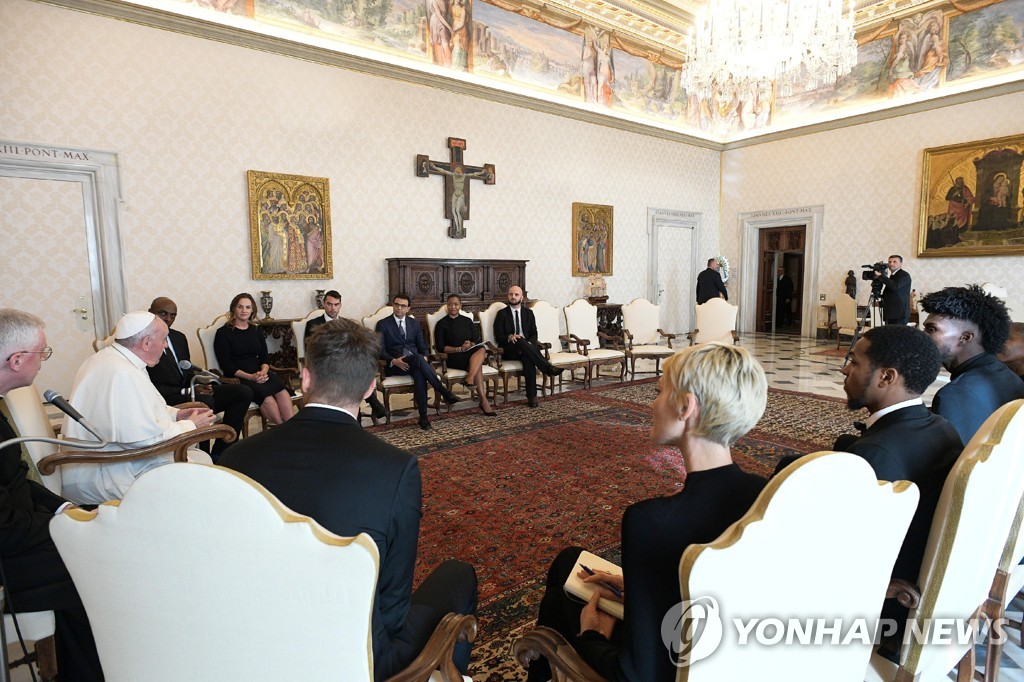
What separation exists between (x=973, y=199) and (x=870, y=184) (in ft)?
6.25

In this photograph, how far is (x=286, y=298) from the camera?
8344 millimetres

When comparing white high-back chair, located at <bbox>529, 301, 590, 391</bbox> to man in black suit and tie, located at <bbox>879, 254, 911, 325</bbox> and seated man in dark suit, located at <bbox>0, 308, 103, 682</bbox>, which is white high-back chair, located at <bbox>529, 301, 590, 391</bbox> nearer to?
man in black suit and tie, located at <bbox>879, 254, 911, 325</bbox>

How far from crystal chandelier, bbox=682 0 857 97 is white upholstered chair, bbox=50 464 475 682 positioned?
838 centimetres

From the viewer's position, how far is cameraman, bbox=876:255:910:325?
29.7 ft

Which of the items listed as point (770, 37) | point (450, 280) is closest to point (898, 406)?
point (770, 37)

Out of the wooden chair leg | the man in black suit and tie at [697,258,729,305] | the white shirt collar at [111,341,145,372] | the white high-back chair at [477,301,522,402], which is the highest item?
the man in black suit and tie at [697,258,729,305]

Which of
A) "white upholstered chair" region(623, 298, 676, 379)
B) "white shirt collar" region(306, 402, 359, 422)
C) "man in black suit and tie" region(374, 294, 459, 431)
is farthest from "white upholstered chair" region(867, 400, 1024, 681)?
"white upholstered chair" region(623, 298, 676, 379)

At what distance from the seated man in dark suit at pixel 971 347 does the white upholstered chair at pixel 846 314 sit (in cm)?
1011

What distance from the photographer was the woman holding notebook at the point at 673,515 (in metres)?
1.29

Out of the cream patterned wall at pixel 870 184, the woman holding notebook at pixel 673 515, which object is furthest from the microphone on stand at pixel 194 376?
the cream patterned wall at pixel 870 184

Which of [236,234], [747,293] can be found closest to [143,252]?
[236,234]

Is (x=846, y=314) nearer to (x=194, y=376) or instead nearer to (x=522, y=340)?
(x=522, y=340)

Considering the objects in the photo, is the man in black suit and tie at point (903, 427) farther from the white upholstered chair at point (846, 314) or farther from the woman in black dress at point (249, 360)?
the white upholstered chair at point (846, 314)

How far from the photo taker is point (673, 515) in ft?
4.28
